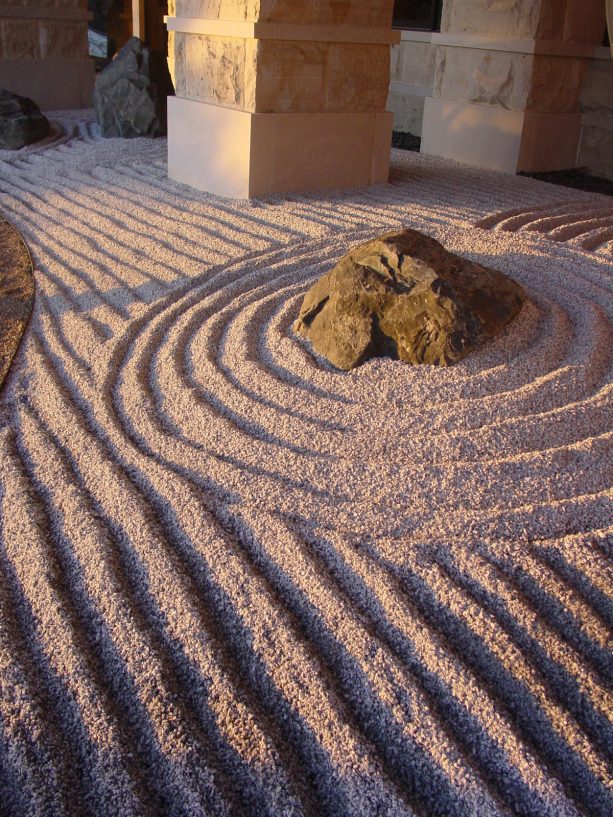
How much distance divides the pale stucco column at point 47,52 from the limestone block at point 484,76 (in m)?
5.17

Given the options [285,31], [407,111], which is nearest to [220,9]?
[285,31]

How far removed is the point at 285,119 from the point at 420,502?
12.9 ft

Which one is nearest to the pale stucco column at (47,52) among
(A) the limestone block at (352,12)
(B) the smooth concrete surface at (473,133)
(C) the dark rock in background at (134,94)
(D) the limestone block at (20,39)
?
(D) the limestone block at (20,39)

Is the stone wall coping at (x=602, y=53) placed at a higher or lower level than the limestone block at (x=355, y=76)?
higher

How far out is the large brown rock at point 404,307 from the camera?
9.75ft

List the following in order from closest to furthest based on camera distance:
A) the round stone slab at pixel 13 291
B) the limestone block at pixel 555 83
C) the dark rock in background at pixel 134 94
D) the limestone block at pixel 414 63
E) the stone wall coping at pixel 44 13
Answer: the round stone slab at pixel 13 291 < the limestone block at pixel 555 83 < the dark rock in background at pixel 134 94 < the limestone block at pixel 414 63 < the stone wall coping at pixel 44 13

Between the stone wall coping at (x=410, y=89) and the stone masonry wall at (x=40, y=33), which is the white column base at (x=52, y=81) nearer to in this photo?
the stone masonry wall at (x=40, y=33)

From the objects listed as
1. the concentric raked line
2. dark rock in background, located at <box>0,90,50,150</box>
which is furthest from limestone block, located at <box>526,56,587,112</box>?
the concentric raked line

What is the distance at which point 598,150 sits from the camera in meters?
6.94

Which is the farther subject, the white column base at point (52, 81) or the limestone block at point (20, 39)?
the white column base at point (52, 81)

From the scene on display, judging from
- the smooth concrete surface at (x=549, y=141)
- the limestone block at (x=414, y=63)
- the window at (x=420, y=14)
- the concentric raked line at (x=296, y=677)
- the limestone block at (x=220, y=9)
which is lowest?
the concentric raked line at (x=296, y=677)

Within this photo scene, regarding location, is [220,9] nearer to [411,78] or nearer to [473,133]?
[473,133]

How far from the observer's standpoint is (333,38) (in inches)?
212

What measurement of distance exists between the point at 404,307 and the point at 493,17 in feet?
16.0
